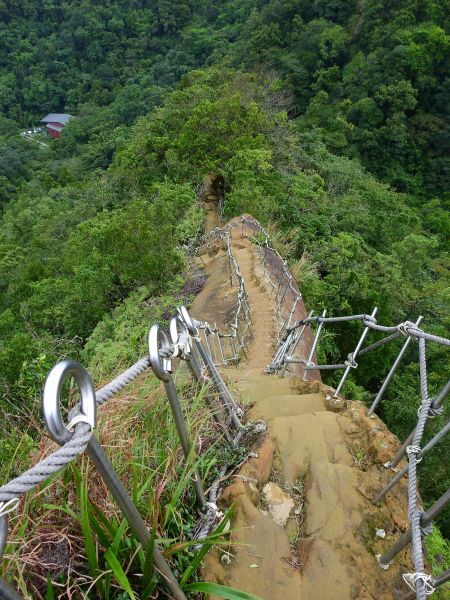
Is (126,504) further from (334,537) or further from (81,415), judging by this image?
(334,537)

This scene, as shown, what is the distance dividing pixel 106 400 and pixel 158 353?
30 centimetres

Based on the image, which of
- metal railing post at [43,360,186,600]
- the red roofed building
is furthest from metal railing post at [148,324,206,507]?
the red roofed building

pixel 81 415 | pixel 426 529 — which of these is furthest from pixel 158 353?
pixel 426 529

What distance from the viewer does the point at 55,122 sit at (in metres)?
52.5

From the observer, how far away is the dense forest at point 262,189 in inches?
332

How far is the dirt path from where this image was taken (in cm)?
236

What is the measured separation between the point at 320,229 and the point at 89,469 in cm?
1112

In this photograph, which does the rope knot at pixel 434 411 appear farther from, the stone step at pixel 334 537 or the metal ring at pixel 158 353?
the metal ring at pixel 158 353

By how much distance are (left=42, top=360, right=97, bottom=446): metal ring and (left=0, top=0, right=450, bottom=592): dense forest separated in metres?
1.10

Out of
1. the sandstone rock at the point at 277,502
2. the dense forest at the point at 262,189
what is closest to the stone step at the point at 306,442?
the sandstone rock at the point at 277,502

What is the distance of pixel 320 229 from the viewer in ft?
40.7

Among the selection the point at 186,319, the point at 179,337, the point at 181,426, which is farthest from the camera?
the point at 186,319

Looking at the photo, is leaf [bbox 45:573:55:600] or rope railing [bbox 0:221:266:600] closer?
rope railing [bbox 0:221:266:600]

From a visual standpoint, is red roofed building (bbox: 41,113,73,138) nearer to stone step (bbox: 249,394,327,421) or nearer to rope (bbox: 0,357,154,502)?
stone step (bbox: 249,394,327,421)
